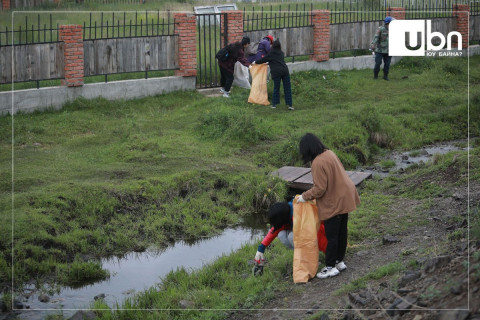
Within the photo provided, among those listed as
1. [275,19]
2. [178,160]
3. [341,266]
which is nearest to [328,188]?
[341,266]

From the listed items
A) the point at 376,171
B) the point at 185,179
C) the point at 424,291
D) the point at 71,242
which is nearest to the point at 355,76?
the point at 376,171

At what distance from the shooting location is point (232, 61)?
16.3m

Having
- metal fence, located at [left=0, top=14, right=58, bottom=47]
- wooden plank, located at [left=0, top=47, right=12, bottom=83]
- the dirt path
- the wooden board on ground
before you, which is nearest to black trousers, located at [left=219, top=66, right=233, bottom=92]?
metal fence, located at [left=0, top=14, right=58, bottom=47]

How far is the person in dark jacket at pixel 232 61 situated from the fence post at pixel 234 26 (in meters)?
1.02

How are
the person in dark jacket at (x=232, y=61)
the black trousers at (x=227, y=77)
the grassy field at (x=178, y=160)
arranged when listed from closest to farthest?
the grassy field at (x=178, y=160) < the person in dark jacket at (x=232, y=61) < the black trousers at (x=227, y=77)

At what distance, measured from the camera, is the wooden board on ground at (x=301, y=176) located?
35.9 feet

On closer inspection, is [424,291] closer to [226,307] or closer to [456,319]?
[456,319]

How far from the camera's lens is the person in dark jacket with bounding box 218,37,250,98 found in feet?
52.9

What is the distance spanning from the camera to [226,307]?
23.5 ft

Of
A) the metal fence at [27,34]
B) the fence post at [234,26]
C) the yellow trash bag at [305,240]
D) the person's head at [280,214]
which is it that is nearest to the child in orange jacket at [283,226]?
the person's head at [280,214]

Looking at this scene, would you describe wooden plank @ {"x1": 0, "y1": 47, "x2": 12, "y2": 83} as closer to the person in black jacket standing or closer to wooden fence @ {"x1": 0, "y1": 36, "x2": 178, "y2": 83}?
wooden fence @ {"x1": 0, "y1": 36, "x2": 178, "y2": 83}

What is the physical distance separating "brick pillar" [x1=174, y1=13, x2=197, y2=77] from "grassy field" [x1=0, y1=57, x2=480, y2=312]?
650mm

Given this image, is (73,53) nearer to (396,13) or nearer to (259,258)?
(259,258)

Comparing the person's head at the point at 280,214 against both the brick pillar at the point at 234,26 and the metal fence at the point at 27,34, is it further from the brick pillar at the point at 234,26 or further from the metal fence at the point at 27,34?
the brick pillar at the point at 234,26
